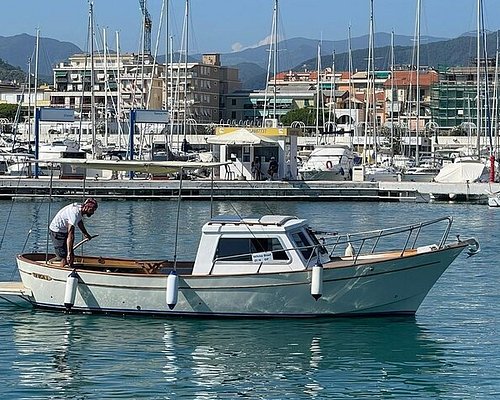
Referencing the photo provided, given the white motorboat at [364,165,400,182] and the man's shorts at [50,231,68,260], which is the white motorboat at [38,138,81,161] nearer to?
the white motorboat at [364,165,400,182]

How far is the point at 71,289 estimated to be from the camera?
24.9m

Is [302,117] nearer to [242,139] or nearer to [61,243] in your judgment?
[242,139]

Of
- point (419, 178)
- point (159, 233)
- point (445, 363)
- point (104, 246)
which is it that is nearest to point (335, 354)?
point (445, 363)

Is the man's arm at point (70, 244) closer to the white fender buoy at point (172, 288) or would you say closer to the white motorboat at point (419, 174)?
the white fender buoy at point (172, 288)

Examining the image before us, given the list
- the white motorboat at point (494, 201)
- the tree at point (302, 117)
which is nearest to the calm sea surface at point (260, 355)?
the white motorboat at point (494, 201)

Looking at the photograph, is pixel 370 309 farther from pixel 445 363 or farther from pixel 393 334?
pixel 445 363

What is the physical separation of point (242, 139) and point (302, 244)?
40.9m

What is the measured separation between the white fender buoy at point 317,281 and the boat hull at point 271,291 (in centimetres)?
15

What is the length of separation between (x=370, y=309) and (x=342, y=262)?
3.77 ft

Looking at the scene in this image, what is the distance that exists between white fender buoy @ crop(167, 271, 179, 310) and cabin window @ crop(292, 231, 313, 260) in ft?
8.45

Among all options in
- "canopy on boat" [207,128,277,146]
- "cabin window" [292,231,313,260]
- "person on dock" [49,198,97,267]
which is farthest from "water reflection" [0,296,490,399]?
Result: "canopy on boat" [207,128,277,146]

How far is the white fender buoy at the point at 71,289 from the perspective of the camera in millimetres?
24812

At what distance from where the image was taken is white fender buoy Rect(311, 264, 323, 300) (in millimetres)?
23844

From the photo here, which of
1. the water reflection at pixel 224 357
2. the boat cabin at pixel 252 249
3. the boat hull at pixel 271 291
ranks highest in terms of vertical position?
the boat cabin at pixel 252 249
